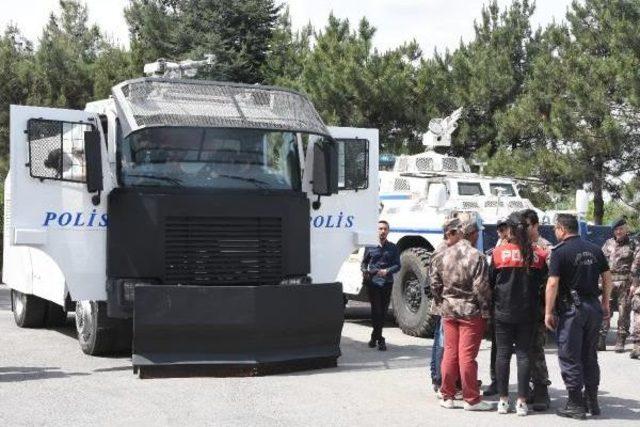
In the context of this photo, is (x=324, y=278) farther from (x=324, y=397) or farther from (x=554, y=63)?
(x=554, y=63)

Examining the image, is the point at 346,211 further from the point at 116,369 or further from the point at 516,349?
the point at 516,349

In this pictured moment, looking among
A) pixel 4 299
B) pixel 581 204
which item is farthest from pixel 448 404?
pixel 4 299

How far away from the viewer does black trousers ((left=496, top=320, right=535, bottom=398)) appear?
8070mm

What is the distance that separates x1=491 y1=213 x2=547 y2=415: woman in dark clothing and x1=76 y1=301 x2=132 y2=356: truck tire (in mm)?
4352

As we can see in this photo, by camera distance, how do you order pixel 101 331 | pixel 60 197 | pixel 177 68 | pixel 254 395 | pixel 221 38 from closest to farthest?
1. pixel 254 395
2. pixel 60 197
3. pixel 101 331
4. pixel 177 68
5. pixel 221 38

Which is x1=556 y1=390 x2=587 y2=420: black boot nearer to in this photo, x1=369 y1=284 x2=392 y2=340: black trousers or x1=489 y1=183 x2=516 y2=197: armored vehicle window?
x1=369 y1=284 x2=392 y2=340: black trousers

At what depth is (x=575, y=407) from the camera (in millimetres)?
7934

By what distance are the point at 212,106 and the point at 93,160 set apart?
1.34m

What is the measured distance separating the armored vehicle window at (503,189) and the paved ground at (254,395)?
14.8 feet

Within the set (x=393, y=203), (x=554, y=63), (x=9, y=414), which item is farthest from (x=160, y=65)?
(x=554, y=63)

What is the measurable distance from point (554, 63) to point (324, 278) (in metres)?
15.4

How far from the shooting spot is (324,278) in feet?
36.6

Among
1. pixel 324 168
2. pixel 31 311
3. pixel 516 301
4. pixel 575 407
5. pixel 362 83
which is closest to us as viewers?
pixel 575 407

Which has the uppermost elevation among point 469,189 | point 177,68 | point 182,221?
point 177,68
